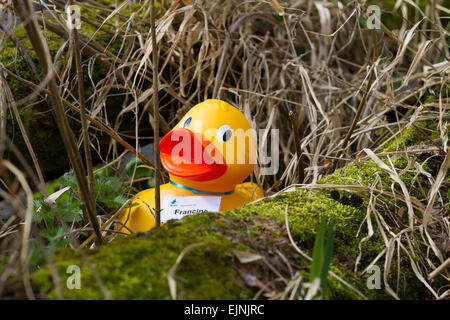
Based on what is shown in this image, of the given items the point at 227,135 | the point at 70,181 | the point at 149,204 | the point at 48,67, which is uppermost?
the point at 48,67

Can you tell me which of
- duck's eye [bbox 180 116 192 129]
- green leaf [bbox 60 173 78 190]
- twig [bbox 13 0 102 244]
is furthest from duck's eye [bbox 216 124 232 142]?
twig [bbox 13 0 102 244]

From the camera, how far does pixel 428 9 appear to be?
2637 millimetres

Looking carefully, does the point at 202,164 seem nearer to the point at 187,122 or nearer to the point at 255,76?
the point at 187,122

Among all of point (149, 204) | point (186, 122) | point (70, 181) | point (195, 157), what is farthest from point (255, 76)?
point (70, 181)

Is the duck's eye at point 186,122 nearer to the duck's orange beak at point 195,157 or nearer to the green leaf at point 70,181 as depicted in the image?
the duck's orange beak at point 195,157

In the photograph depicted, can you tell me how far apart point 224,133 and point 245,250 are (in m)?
0.71

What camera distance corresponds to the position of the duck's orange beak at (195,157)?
157cm

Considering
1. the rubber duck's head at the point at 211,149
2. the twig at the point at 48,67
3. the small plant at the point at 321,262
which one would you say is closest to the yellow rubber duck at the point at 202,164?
the rubber duck's head at the point at 211,149

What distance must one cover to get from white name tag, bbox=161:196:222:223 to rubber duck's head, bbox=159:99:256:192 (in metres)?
0.04

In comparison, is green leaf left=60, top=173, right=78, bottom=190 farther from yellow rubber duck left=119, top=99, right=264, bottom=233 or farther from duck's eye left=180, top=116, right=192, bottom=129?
duck's eye left=180, top=116, right=192, bottom=129

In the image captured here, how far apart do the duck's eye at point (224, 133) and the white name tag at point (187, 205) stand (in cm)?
21

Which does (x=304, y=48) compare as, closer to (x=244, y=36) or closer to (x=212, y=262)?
(x=244, y=36)

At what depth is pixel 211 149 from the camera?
158 centimetres
